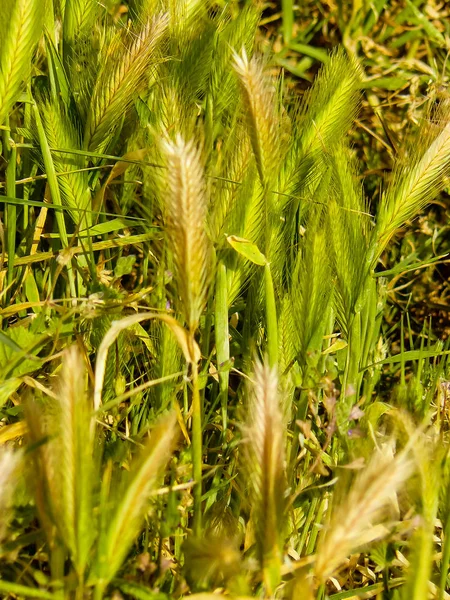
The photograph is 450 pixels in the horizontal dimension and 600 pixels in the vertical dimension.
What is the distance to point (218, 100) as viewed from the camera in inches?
44.3

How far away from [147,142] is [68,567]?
1.84ft

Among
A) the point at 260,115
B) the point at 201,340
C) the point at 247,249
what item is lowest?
the point at 201,340

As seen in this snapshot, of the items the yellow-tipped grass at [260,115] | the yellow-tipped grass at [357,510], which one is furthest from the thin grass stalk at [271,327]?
the yellow-tipped grass at [357,510]

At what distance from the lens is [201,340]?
1.04 m

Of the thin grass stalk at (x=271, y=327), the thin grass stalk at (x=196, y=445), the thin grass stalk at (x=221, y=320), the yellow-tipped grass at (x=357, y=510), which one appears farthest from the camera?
the thin grass stalk at (x=221, y=320)

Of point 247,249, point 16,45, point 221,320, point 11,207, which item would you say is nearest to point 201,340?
point 221,320

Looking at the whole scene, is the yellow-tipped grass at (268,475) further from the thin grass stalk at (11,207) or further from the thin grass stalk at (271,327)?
the thin grass stalk at (11,207)

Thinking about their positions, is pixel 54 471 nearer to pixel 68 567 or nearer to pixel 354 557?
pixel 68 567

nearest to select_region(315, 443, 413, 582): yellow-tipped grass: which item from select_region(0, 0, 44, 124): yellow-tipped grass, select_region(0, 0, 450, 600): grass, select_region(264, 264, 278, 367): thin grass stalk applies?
select_region(0, 0, 450, 600): grass

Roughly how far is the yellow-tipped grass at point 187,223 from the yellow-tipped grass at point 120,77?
308mm

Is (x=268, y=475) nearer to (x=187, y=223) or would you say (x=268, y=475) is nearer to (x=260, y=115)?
(x=187, y=223)

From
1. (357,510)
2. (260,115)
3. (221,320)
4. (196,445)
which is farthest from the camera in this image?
(221,320)

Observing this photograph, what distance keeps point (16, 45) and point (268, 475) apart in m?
0.54

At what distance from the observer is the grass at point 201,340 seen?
2.03 ft
